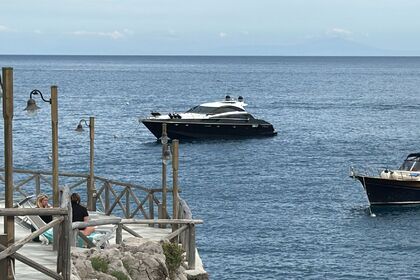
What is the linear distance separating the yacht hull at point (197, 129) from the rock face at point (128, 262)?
62.5m

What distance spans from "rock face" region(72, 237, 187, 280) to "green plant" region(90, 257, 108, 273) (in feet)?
0.05

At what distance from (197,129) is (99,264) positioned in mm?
66208

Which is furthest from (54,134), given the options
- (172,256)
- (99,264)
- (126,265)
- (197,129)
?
(197,129)

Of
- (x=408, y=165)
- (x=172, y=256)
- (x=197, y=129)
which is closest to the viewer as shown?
(x=172, y=256)

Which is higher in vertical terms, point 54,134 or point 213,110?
point 54,134

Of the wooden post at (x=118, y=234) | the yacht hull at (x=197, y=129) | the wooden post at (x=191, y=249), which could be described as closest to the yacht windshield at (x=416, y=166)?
the yacht hull at (x=197, y=129)

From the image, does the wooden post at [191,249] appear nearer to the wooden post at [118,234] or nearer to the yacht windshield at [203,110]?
the wooden post at [118,234]

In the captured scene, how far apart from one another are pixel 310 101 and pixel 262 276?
114 metres

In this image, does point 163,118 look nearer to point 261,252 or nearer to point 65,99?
point 261,252

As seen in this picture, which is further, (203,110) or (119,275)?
(203,110)

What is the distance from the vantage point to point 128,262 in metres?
16.0

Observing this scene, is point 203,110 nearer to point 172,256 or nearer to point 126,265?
point 172,256

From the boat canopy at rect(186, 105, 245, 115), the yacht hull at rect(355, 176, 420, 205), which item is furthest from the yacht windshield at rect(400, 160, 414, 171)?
the boat canopy at rect(186, 105, 245, 115)

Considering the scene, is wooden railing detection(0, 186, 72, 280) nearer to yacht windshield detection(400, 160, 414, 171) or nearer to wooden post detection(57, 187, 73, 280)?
wooden post detection(57, 187, 73, 280)
